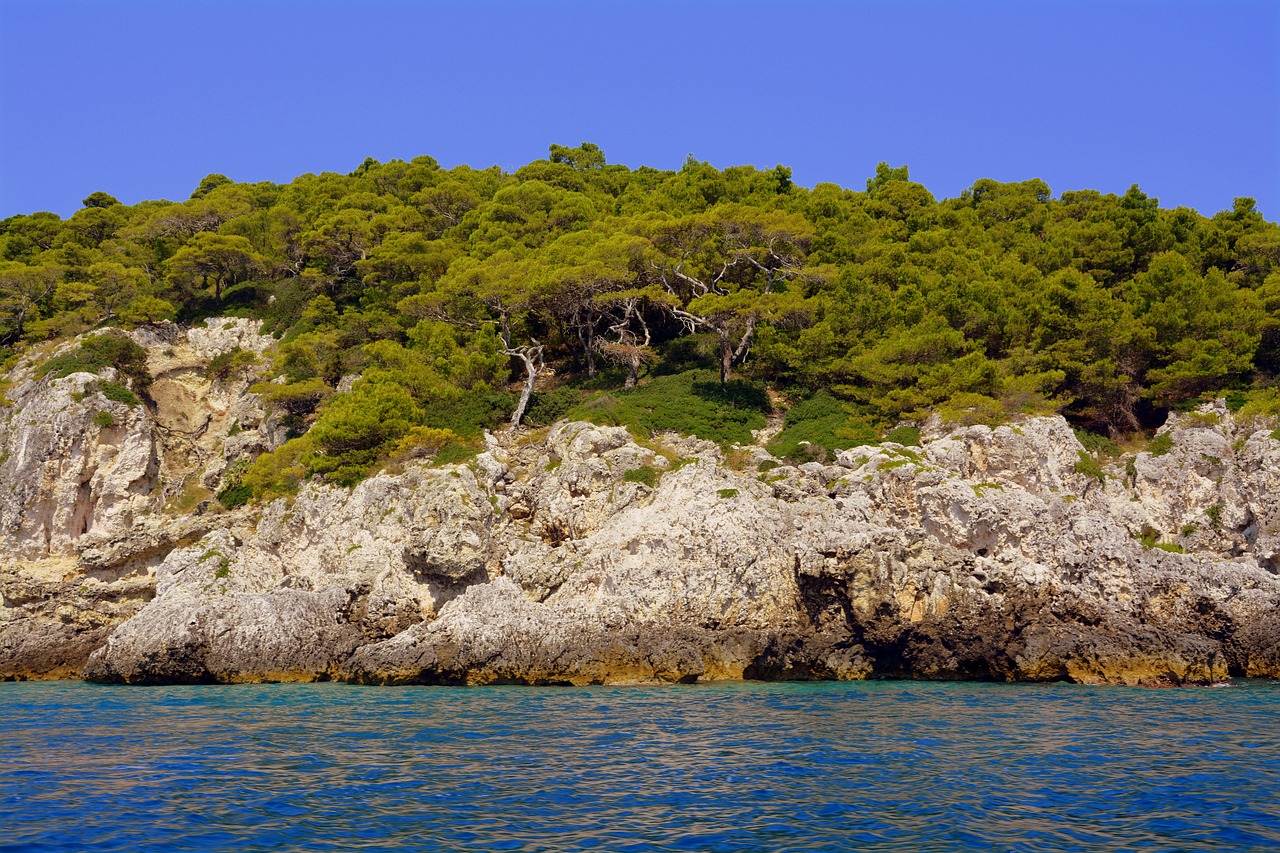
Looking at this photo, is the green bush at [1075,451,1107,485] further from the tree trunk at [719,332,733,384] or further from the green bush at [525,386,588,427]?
the green bush at [525,386,588,427]

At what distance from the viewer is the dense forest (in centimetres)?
3606

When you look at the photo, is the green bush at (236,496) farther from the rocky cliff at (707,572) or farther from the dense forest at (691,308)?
the rocky cliff at (707,572)

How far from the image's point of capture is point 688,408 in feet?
122

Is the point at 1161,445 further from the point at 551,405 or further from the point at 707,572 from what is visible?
the point at 551,405

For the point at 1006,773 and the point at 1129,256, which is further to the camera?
the point at 1129,256

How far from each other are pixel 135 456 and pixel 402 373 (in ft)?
36.7

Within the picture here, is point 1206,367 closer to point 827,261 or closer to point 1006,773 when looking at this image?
point 827,261

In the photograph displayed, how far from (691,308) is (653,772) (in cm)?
2688

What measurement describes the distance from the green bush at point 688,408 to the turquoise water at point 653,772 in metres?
14.0

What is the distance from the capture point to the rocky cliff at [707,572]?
26.8 meters

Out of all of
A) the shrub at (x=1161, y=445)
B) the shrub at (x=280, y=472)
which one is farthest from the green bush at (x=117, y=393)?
the shrub at (x=1161, y=445)

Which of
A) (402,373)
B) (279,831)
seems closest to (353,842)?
(279,831)

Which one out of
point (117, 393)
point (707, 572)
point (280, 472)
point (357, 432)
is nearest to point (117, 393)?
point (117, 393)

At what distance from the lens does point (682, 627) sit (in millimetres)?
27094
